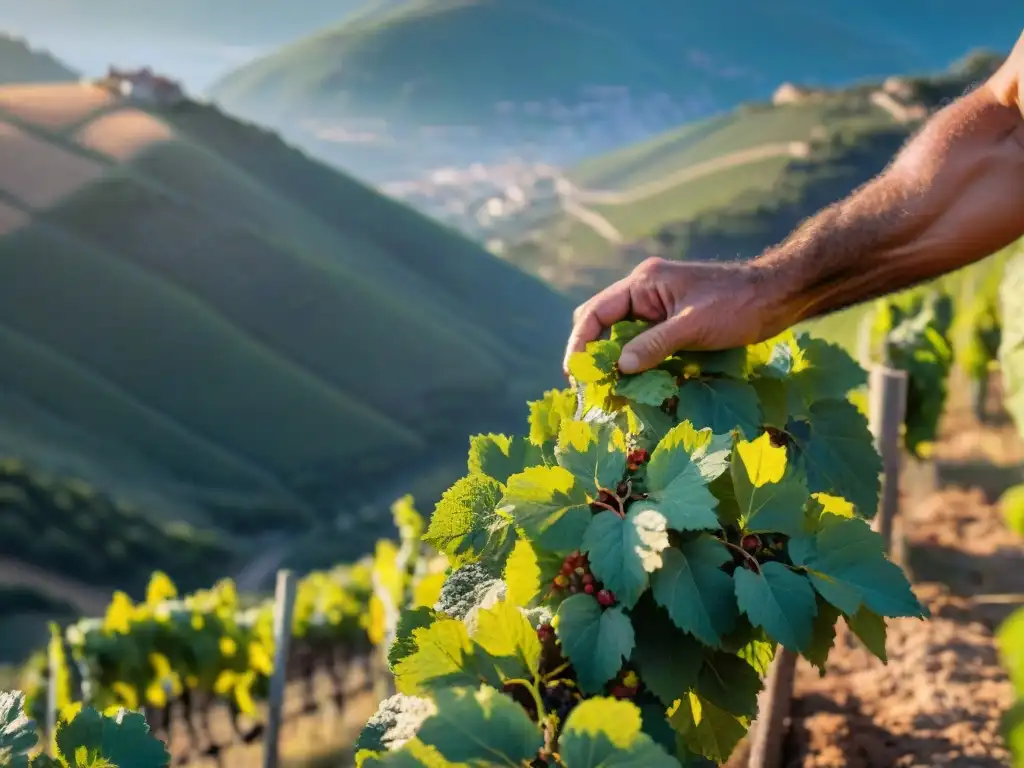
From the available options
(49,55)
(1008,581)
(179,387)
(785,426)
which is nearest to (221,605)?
(1008,581)

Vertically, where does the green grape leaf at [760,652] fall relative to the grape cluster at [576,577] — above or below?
below

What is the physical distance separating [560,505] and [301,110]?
19515 centimetres

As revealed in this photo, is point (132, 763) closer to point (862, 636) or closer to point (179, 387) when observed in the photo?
point (862, 636)

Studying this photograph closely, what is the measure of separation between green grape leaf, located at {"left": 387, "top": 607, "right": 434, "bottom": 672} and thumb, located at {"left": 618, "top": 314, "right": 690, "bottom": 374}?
2.27 feet

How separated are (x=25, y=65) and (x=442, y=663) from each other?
143 meters

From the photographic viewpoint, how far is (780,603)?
4.42 ft

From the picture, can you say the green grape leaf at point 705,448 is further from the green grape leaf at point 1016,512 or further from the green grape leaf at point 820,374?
the green grape leaf at point 820,374

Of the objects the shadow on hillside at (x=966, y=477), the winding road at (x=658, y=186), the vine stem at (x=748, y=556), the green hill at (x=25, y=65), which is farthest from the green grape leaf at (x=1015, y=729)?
the green hill at (x=25, y=65)

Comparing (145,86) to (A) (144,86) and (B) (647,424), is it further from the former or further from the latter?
(B) (647,424)

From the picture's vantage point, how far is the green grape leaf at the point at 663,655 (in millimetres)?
1390

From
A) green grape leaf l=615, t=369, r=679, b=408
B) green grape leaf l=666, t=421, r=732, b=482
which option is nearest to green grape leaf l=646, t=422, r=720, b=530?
green grape leaf l=666, t=421, r=732, b=482

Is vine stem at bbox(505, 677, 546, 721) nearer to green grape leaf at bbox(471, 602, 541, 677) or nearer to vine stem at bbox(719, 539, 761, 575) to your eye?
green grape leaf at bbox(471, 602, 541, 677)

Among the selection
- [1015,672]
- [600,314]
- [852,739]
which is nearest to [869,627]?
[1015,672]

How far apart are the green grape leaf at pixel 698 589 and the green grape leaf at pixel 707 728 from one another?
289mm
